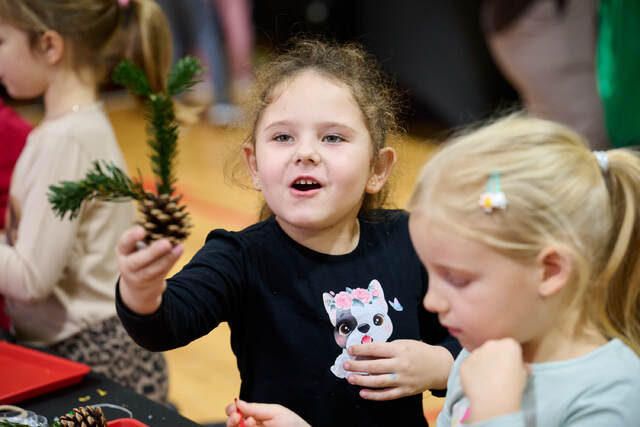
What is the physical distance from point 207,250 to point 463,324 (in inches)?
18.1

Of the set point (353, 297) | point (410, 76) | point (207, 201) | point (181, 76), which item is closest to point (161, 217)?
point (181, 76)

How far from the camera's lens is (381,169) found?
1324 mm

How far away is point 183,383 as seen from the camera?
8.53ft

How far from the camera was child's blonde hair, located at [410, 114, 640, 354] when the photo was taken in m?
0.88

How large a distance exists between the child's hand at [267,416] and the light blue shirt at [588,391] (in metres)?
0.27

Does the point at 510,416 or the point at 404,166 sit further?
the point at 404,166

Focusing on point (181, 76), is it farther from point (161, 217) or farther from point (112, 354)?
point (112, 354)

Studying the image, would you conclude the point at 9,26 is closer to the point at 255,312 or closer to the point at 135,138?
the point at 255,312

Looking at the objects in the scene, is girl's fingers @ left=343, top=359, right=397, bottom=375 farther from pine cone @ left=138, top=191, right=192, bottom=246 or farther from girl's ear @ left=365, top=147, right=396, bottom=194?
pine cone @ left=138, top=191, right=192, bottom=246

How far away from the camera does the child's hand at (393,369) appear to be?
118 centimetres

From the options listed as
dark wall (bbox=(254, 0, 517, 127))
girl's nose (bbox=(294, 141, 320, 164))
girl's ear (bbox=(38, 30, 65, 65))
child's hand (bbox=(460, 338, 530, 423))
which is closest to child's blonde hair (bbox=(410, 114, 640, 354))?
child's hand (bbox=(460, 338, 530, 423))

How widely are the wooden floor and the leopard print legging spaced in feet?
1.58

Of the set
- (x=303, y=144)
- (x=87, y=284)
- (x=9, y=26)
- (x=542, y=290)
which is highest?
(x=9, y=26)

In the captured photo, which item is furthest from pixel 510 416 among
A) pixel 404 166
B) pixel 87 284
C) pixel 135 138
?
pixel 135 138
